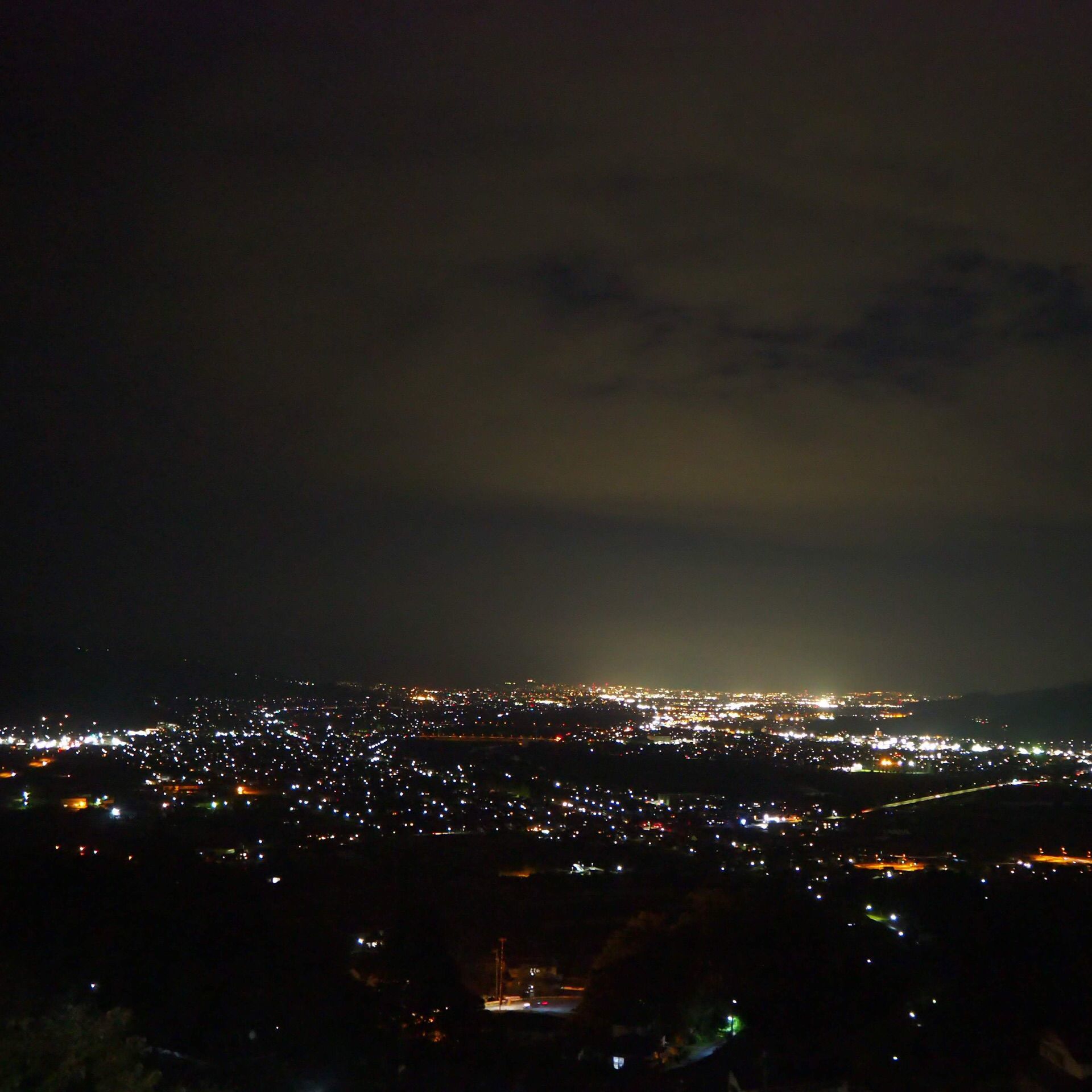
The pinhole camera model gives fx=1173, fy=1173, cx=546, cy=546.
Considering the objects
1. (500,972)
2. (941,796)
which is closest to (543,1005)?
(500,972)

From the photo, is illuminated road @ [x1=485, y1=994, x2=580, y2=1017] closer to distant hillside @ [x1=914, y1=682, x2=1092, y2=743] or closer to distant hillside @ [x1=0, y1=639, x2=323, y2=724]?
distant hillside @ [x1=0, y1=639, x2=323, y2=724]

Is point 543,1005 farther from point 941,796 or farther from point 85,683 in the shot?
point 85,683

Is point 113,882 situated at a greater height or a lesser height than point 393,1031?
greater

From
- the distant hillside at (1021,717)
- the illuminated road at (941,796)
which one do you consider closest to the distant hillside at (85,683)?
the illuminated road at (941,796)

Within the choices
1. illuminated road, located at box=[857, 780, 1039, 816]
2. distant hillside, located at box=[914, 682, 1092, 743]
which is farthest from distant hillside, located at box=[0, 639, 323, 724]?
distant hillside, located at box=[914, 682, 1092, 743]

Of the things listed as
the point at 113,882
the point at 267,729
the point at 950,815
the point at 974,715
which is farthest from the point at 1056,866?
the point at 974,715

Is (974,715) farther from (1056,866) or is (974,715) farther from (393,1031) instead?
(393,1031)
